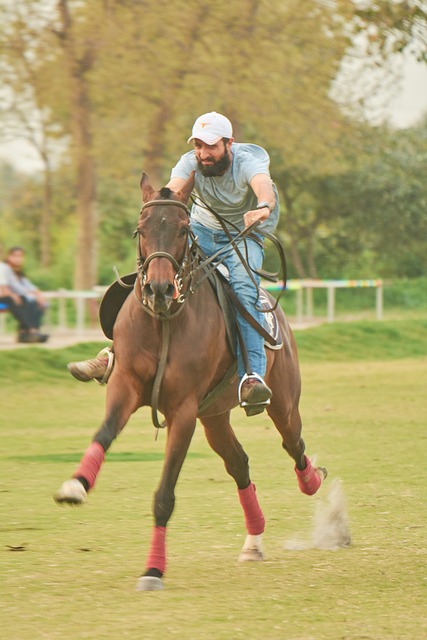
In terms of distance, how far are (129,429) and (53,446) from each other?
A: 224 centimetres

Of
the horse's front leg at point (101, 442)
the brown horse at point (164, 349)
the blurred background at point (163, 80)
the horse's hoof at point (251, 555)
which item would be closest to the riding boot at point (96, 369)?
the brown horse at point (164, 349)

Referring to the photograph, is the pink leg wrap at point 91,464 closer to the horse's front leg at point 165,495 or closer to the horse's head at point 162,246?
the horse's front leg at point 165,495

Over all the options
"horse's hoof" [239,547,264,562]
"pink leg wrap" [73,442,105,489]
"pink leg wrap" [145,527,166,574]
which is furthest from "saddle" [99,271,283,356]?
"pink leg wrap" [145,527,166,574]

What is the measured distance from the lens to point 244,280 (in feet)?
28.6

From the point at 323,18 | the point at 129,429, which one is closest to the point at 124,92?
the point at 323,18

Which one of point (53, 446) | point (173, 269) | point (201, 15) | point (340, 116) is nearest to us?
point (173, 269)

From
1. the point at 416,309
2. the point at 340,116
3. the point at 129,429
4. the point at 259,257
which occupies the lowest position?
the point at 416,309

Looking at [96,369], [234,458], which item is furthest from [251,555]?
[96,369]

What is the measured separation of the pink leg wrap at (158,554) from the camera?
7.40 meters

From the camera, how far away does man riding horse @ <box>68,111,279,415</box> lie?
329 inches

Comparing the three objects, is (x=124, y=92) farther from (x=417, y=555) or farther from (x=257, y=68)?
(x=417, y=555)

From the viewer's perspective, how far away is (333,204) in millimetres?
43156

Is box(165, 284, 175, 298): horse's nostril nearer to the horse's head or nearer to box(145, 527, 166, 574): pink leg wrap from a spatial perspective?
the horse's head

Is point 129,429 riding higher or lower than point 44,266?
higher
